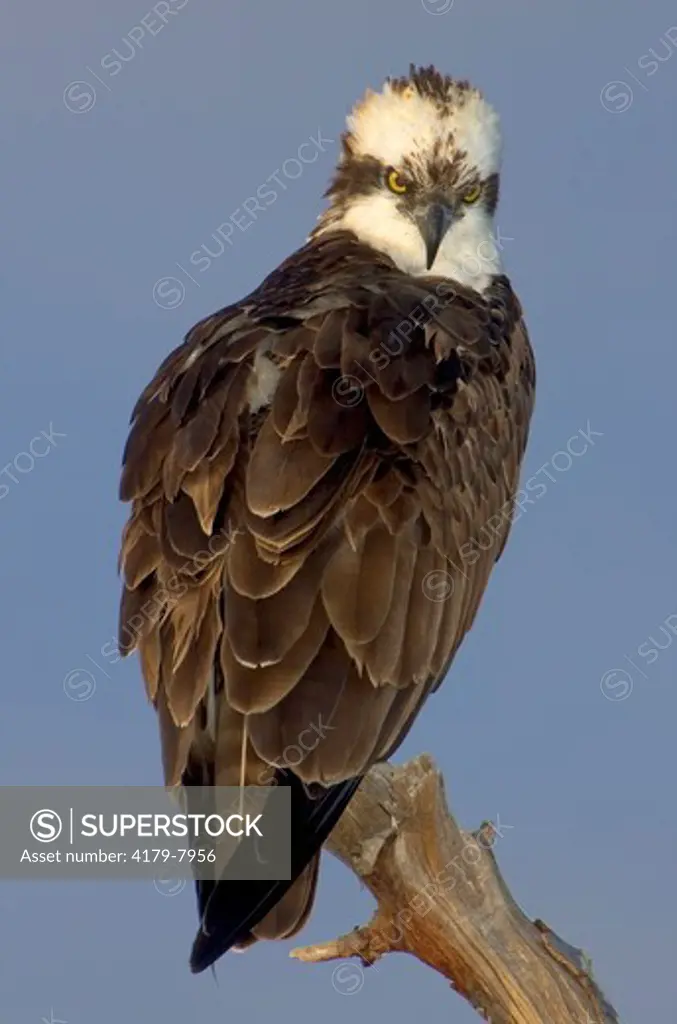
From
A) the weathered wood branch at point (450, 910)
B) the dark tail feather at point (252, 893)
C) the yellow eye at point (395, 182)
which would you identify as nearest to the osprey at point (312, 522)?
the dark tail feather at point (252, 893)

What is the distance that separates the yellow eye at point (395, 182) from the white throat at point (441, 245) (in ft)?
0.25

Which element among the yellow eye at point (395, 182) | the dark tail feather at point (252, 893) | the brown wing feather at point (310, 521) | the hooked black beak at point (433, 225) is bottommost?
the dark tail feather at point (252, 893)

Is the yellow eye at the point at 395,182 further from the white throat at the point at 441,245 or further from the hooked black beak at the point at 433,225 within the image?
the hooked black beak at the point at 433,225

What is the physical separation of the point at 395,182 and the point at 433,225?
0.60m

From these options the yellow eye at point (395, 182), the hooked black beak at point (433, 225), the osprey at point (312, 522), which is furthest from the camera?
the yellow eye at point (395, 182)

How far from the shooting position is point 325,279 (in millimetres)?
12070

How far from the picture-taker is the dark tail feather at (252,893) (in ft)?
30.7

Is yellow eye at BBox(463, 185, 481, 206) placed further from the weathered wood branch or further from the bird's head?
the weathered wood branch

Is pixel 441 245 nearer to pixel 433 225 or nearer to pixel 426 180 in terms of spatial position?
pixel 433 225

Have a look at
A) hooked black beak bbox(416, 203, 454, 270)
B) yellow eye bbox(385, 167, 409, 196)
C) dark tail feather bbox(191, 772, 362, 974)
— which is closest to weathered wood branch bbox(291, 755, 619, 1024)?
dark tail feather bbox(191, 772, 362, 974)

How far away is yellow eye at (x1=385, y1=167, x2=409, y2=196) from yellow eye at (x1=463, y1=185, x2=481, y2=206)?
16.4 inches

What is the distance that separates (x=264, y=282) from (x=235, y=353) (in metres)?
1.88

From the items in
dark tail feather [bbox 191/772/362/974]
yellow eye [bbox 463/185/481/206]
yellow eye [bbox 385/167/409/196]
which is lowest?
dark tail feather [bbox 191/772/362/974]

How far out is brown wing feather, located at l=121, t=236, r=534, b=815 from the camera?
9695 mm
